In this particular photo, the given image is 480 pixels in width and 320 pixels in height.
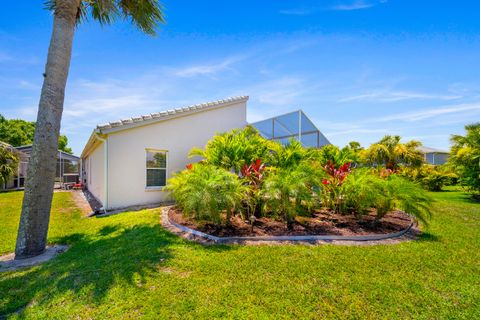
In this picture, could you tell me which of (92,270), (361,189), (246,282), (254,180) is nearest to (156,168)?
(254,180)

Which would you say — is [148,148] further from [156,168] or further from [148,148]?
[156,168]

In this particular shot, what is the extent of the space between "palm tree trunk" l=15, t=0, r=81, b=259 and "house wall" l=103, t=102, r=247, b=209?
3.59 m

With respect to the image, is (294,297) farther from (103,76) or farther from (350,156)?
(103,76)

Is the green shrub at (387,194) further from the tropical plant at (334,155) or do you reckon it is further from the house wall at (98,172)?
the house wall at (98,172)

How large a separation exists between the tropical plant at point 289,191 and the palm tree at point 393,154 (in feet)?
46.3

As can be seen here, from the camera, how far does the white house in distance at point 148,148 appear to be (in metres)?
8.85

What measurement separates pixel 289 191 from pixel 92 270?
448 cm

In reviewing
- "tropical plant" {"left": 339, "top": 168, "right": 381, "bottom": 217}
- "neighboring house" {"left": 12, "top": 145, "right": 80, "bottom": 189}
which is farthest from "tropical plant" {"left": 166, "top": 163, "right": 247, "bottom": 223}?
"neighboring house" {"left": 12, "top": 145, "right": 80, "bottom": 189}

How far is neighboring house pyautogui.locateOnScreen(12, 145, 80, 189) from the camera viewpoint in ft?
62.5

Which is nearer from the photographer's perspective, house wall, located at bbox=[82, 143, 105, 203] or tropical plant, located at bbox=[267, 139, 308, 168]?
tropical plant, located at bbox=[267, 139, 308, 168]

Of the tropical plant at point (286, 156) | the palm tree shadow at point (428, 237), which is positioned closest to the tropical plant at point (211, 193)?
the tropical plant at point (286, 156)

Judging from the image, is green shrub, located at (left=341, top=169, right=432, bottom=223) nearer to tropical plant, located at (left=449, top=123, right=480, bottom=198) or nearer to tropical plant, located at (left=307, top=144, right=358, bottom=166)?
tropical plant, located at (left=307, top=144, right=358, bottom=166)

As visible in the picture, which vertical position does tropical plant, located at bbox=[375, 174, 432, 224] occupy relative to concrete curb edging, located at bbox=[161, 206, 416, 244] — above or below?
above

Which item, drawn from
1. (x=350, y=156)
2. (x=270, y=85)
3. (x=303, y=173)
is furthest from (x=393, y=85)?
(x=303, y=173)
